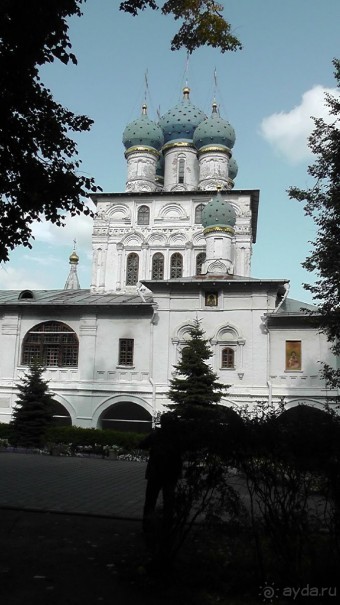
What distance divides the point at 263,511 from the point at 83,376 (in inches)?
772

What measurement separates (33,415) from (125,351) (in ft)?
16.7

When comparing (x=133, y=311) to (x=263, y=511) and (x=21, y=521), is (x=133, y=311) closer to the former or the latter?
(x=21, y=521)

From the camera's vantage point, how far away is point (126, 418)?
25.9 m

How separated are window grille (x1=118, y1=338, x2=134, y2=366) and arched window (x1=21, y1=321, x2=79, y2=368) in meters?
1.98

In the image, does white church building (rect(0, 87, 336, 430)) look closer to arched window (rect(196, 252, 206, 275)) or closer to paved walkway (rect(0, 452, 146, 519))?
arched window (rect(196, 252, 206, 275))

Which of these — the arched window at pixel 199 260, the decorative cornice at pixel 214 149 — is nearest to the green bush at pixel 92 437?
the arched window at pixel 199 260

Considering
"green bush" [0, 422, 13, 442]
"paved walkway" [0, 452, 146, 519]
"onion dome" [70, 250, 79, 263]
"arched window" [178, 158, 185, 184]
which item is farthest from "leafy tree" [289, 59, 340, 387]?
"onion dome" [70, 250, 79, 263]

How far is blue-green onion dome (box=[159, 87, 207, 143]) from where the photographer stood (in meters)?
32.7

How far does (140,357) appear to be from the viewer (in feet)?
77.1

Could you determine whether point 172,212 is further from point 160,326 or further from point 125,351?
point 125,351

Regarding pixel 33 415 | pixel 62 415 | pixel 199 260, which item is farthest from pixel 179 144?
pixel 33 415

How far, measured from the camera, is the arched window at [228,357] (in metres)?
22.8

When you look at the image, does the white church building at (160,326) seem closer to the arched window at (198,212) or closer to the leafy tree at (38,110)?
the arched window at (198,212)

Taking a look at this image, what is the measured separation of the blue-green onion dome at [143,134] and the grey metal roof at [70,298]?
9629 mm
